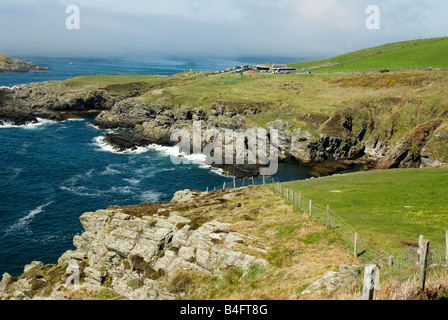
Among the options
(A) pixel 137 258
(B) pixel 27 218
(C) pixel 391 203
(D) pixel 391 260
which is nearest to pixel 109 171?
(B) pixel 27 218

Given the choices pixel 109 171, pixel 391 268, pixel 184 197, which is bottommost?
pixel 109 171

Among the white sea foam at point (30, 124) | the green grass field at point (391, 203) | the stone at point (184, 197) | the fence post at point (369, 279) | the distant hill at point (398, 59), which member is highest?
the distant hill at point (398, 59)

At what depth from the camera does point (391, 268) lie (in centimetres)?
1933

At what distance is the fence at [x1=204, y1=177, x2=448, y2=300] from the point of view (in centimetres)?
1406

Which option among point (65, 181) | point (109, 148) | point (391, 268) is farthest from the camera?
point (109, 148)

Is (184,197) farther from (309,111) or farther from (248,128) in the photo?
(309,111)

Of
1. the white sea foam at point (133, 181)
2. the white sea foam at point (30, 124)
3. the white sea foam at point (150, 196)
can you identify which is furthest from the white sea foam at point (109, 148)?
the white sea foam at point (30, 124)

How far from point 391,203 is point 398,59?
144018 millimetres

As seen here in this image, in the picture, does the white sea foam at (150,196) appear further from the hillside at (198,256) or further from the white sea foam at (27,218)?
the hillside at (198,256)

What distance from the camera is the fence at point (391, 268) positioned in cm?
1406

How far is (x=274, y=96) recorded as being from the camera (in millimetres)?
→ 126812

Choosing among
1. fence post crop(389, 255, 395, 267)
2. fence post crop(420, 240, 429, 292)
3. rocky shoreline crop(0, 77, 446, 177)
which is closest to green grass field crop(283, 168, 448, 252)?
fence post crop(389, 255, 395, 267)

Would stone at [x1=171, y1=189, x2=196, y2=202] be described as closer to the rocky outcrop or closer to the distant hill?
the rocky outcrop
